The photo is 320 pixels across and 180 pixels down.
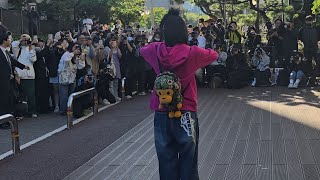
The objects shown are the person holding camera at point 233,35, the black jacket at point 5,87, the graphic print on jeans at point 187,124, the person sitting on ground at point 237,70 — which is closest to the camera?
the graphic print on jeans at point 187,124

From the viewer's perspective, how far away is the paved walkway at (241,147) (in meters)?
6.98

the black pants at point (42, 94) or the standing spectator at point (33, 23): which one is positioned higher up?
the standing spectator at point (33, 23)

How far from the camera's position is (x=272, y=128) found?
9859 mm

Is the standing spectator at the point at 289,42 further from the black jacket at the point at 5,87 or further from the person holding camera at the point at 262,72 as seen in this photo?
the black jacket at the point at 5,87

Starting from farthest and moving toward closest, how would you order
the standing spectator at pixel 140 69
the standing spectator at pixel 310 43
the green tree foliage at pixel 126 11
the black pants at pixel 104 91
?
the green tree foliage at pixel 126 11
the standing spectator at pixel 310 43
the standing spectator at pixel 140 69
the black pants at pixel 104 91

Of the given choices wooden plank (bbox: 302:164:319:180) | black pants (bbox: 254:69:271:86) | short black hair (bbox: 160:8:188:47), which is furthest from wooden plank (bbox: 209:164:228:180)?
black pants (bbox: 254:69:271:86)

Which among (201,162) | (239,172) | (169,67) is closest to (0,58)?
(201,162)

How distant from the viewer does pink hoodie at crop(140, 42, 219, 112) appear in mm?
4852

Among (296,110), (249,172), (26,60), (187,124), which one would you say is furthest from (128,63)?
(187,124)

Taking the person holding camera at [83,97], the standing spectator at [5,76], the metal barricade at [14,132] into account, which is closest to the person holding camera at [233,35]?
the person holding camera at [83,97]

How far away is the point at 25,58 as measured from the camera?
38.2ft

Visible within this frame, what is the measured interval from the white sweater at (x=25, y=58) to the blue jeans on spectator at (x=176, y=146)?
7.34m

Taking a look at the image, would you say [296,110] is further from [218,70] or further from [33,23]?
[33,23]

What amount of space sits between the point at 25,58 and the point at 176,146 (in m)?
7.49
